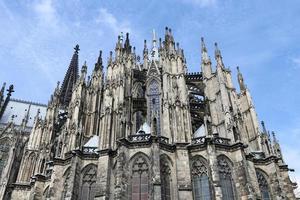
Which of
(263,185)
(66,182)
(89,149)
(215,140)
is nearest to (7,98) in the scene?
(89,149)

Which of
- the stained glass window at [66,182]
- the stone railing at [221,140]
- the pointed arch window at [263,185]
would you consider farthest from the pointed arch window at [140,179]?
the pointed arch window at [263,185]

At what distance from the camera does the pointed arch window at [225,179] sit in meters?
20.0

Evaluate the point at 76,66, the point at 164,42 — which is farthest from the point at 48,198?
the point at 76,66

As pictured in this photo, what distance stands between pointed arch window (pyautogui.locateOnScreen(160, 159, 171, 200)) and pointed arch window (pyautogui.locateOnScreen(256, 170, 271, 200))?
6996mm

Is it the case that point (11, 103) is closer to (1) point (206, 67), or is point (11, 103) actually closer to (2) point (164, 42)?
(2) point (164, 42)

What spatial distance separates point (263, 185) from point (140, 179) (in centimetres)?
919

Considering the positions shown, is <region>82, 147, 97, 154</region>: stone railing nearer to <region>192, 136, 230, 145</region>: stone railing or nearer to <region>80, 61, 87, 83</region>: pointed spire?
<region>192, 136, 230, 145</region>: stone railing

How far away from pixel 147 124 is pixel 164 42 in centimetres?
902

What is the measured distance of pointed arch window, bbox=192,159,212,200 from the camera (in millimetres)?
19859

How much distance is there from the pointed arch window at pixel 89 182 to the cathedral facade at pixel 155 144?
0.22 ft

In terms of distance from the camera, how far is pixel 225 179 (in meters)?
20.5

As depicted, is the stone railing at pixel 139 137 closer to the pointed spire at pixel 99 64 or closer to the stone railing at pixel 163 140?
the stone railing at pixel 163 140

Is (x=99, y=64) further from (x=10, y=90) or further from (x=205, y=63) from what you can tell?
(x=10, y=90)

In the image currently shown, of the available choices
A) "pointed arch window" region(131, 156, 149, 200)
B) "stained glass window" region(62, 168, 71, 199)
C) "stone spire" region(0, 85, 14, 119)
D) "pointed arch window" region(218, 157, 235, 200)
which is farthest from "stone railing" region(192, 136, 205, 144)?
"stone spire" region(0, 85, 14, 119)
